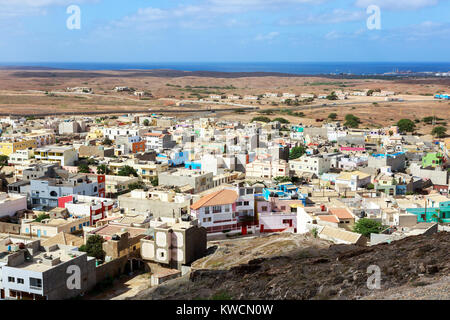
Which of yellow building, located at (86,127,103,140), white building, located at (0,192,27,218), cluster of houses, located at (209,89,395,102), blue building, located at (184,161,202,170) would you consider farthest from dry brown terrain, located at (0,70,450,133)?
white building, located at (0,192,27,218)

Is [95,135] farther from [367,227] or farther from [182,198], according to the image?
[367,227]

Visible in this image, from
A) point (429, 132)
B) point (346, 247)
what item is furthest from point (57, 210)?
point (429, 132)

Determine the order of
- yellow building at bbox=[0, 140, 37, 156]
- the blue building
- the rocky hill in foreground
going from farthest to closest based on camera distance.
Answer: yellow building at bbox=[0, 140, 37, 156] < the blue building < the rocky hill in foreground

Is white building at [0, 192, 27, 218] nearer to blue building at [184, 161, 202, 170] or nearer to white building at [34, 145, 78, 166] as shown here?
white building at [34, 145, 78, 166]

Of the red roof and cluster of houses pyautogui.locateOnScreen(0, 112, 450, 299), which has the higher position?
the red roof

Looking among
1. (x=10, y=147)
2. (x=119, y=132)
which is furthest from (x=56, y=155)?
(x=119, y=132)

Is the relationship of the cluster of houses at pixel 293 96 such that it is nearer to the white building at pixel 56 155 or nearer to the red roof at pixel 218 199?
the white building at pixel 56 155
